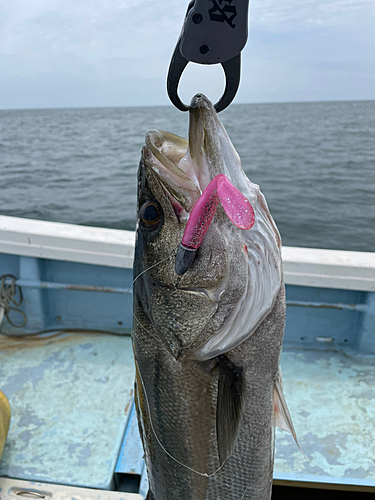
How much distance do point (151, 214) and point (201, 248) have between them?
186 mm

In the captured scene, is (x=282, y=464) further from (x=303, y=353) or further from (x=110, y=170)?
(x=110, y=170)

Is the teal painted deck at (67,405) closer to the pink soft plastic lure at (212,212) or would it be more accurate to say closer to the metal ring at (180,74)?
the pink soft plastic lure at (212,212)

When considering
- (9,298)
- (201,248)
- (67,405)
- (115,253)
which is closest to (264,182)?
(115,253)

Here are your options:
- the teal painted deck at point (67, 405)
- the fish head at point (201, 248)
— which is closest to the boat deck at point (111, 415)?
the teal painted deck at point (67, 405)

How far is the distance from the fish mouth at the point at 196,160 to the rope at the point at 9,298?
281 cm

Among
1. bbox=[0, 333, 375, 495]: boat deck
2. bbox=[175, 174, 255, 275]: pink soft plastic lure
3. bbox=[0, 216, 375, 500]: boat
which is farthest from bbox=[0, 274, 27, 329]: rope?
bbox=[175, 174, 255, 275]: pink soft plastic lure

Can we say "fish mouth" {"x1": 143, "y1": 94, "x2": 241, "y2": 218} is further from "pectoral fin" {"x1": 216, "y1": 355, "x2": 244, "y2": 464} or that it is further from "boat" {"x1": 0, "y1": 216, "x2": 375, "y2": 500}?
"boat" {"x1": 0, "y1": 216, "x2": 375, "y2": 500}

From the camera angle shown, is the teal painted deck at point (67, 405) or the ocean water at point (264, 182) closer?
the teal painted deck at point (67, 405)

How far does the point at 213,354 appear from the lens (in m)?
1.15

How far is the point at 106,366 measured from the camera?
3.27 metres

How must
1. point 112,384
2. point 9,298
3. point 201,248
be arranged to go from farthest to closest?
1. point 9,298
2. point 112,384
3. point 201,248

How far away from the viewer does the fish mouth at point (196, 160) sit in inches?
44.0

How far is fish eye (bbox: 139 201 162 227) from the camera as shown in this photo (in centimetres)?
118

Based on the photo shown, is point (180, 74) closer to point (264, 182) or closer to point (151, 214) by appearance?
point (151, 214)
